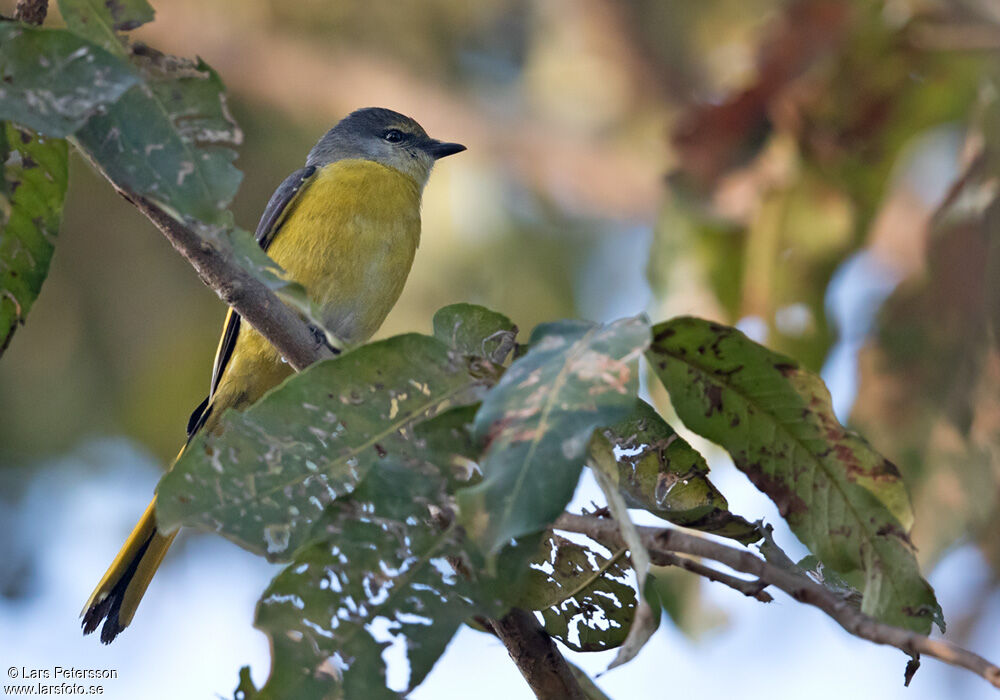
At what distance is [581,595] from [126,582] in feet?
5.03

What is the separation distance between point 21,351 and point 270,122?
6.97 ft

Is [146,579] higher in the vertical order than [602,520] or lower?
lower

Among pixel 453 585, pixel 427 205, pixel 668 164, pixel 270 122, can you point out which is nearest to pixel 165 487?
pixel 453 585

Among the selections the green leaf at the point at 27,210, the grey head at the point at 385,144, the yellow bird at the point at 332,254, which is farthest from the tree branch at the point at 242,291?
the grey head at the point at 385,144

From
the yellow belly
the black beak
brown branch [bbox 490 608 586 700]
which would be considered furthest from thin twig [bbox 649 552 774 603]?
the black beak

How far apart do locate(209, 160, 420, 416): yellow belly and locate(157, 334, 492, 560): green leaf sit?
7.39ft

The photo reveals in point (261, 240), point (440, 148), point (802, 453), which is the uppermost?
point (440, 148)

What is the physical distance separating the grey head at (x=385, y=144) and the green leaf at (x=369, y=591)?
342 cm

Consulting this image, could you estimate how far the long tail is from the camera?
253cm

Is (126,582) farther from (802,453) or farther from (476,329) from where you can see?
(802,453)

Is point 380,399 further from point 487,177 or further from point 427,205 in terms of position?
point 487,177

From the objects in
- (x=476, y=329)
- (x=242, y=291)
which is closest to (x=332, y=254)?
(x=242, y=291)

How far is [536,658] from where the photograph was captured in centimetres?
160

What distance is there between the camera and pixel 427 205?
6.05 metres
